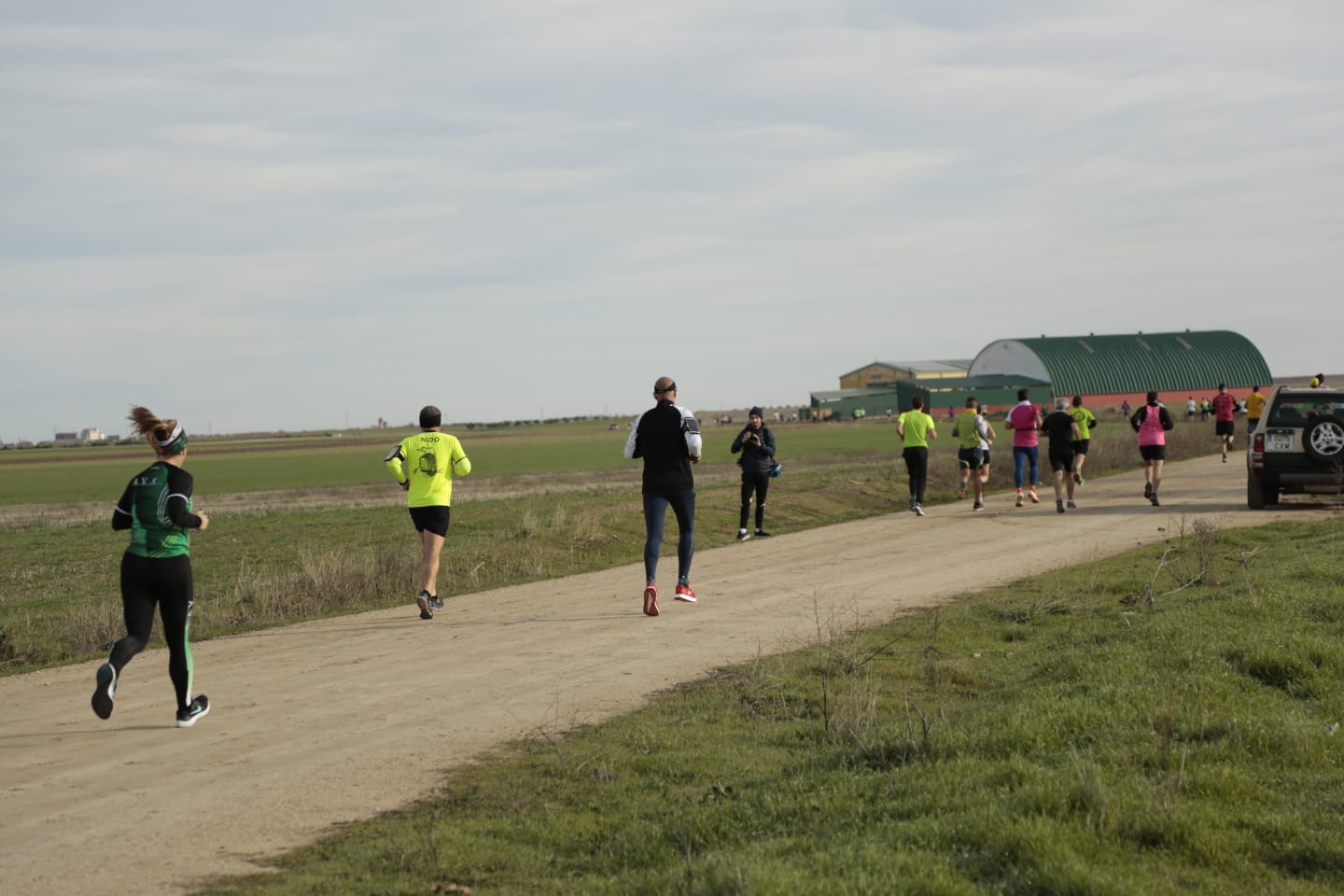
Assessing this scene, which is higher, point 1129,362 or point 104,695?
point 1129,362

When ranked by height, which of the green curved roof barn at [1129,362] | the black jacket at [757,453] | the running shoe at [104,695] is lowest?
the running shoe at [104,695]

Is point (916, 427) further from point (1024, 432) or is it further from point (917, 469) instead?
point (1024, 432)

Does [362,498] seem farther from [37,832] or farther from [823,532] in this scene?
[37,832]

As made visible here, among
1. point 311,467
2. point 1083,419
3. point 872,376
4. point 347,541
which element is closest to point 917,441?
point 1083,419

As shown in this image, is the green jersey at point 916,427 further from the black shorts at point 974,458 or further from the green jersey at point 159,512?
the green jersey at point 159,512

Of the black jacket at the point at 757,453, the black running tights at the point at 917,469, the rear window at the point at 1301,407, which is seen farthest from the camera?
the black running tights at the point at 917,469

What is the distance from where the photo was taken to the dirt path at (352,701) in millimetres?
6051

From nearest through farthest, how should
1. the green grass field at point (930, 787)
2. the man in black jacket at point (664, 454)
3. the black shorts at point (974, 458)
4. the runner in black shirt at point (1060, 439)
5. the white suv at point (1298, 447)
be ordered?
the green grass field at point (930, 787) → the man in black jacket at point (664, 454) → the white suv at point (1298, 447) → the runner in black shirt at point (1060, 439) → the black shorts at point (974, 458)

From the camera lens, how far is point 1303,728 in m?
6.76

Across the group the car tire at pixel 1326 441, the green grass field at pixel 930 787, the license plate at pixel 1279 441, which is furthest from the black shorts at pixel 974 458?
the green grass field at pixel 930 787

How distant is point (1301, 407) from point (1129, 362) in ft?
370

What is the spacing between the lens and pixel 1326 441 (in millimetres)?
20922

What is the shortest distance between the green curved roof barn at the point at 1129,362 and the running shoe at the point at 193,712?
121655 mm

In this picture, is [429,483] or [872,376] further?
[872,376]
